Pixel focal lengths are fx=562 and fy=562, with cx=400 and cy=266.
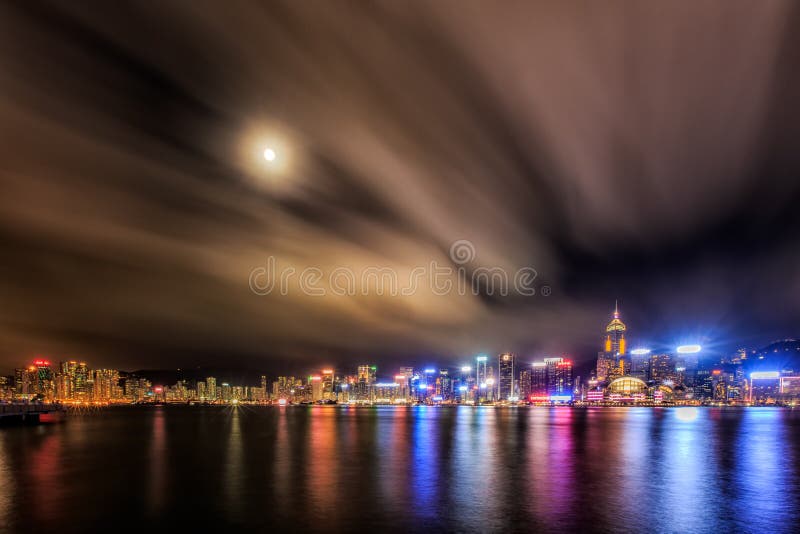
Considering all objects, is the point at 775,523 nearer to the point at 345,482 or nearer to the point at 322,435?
the point at 345,482

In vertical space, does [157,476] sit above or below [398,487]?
below

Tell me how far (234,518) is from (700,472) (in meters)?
34.7

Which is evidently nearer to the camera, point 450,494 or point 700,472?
point 450,494

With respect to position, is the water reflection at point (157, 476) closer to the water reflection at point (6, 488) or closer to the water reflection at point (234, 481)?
the water reflection at point (234, 481)

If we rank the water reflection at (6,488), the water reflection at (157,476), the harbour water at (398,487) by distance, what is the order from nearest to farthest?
the harbour water at (398,487) → the water reflection at (6,488) → the water reflection at (157,476)

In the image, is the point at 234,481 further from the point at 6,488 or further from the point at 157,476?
the point at 6,488

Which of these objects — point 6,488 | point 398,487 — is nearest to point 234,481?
point 398,487

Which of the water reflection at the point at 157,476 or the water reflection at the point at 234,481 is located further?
the water reflection at the point at 157,476

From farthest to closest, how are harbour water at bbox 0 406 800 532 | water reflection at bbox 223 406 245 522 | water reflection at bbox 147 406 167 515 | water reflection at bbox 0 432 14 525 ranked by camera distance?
water reflection at bbox 147 406 167 515, water reflection at bbox 223 406 245 522, water reflection at bbox 0 432 14 525, harbour water at bbox 0 406 800 532

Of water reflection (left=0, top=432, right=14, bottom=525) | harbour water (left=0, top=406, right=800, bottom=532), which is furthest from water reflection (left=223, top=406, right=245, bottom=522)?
water reflection (left=0, top=432, right=14, bottom=525)

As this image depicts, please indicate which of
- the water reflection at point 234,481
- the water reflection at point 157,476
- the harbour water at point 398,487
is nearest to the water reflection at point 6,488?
the harbour water at point 398,487

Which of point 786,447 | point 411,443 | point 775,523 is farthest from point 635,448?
point 775,523

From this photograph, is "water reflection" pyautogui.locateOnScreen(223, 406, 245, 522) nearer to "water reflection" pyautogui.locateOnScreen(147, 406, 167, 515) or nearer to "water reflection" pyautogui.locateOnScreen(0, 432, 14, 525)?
"water reflection" pyautogui.locateOnScreen(147, 406, 167, 515)

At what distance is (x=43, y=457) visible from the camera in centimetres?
5069
